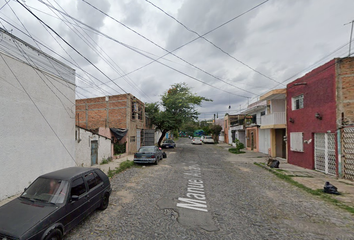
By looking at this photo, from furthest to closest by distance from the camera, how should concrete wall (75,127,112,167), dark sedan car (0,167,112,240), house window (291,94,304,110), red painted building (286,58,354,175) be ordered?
house window (291,94,304,110), concrete wall (75,127,112,167), red painted building (286,58,354,175), dark sedan car (0,167,112,240)

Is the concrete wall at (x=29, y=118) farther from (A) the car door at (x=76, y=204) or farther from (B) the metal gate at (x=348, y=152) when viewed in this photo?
(B) the metal gate at (x=348, y=152)

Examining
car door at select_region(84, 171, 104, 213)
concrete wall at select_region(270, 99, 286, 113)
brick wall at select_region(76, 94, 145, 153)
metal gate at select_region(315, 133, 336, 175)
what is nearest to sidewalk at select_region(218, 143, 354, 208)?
metal gate at select_region(315, 133, 336, 175)

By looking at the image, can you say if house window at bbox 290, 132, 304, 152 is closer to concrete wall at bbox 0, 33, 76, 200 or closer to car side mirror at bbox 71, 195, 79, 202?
car side mirror at bbox 71, 195, 79, 202

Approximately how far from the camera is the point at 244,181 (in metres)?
8.12

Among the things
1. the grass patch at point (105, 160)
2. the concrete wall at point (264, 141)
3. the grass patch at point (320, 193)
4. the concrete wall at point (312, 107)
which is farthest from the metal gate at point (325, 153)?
the grass patch at point (105, 160)

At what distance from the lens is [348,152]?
7.96m

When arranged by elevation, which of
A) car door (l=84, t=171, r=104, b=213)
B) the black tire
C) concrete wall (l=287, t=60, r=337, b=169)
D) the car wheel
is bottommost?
the car wheel

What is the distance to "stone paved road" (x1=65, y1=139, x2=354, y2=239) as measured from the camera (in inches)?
151

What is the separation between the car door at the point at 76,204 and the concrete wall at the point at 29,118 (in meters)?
3.59

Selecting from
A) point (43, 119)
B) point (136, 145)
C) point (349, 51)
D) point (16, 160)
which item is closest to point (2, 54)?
point (43, 119)

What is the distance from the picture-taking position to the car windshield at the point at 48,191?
3.65 m

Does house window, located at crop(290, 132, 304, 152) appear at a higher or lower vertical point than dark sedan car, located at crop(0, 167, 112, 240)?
higher

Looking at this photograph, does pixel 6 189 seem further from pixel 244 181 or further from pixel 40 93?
pixel 244 181

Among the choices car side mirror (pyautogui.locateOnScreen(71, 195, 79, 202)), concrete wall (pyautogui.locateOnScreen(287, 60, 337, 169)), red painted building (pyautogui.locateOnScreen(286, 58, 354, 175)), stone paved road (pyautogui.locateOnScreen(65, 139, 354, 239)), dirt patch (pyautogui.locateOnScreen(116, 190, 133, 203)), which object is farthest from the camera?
concrete wall (pyautogui.locateOnScreen(287, 60, 337, 169))
